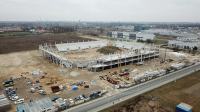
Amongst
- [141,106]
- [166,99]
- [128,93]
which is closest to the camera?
[141,106]

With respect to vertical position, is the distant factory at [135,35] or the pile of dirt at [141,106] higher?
the distant factory at [135,35]

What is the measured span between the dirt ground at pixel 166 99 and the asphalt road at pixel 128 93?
1.43 m

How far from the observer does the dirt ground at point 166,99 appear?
2872 centimetres

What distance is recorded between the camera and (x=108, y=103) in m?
30.5

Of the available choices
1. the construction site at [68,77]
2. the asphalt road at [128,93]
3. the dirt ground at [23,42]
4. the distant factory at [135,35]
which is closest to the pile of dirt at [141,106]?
the asphalt road at [128,93]

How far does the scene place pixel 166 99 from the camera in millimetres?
31969

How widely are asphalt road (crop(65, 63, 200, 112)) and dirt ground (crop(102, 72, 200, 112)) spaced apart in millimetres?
1433

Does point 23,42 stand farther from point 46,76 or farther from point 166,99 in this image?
point 166,99

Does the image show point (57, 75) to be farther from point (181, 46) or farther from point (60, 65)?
point (181, 46)

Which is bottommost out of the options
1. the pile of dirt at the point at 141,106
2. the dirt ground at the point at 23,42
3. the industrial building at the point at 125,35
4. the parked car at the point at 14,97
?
the parked car at the point at 14,97

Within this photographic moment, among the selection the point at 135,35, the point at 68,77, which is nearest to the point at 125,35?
the point at 135,35

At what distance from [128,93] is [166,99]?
7.13 m

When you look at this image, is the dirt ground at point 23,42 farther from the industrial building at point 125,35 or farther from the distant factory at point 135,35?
the distant factory at point 135,35

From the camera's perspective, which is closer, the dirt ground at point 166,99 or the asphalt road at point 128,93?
the dirt ground at point 166,99
